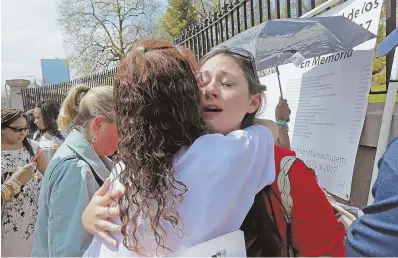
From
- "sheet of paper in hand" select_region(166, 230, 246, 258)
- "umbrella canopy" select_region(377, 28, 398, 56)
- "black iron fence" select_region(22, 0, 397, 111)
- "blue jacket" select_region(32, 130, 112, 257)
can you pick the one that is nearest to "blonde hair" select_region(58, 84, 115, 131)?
"blue jacket" select_region(32, 130, 112, 257)

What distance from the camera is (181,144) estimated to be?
103cm

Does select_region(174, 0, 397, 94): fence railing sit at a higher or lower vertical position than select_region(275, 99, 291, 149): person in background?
higher

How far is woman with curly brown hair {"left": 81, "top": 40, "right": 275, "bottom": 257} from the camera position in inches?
37.5

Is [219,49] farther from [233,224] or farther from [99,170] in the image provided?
[99,170]

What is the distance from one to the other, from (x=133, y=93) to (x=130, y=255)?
47 cm

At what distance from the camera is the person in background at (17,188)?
8.77 ft

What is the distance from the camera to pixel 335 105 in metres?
2.48

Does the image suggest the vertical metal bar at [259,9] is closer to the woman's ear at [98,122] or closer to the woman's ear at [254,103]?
the woman's ear at [98,122]

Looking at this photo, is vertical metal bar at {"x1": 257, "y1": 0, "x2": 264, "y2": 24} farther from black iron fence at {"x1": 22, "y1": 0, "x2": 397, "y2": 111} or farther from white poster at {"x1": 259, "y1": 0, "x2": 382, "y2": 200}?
white poster at {"x1": 259, "y1": 0, "x2": 382, "y2": 200}

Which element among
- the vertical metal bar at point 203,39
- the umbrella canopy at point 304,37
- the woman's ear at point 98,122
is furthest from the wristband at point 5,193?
the vertical metal bar at point 203,39

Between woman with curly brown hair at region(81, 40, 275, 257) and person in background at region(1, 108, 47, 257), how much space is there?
1.99m

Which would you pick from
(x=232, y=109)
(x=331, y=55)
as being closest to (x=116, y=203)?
(x=232, y=109)

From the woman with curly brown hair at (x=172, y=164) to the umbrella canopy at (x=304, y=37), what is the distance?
4.53ft

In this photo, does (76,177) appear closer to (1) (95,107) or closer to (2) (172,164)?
(1) (95,107)
